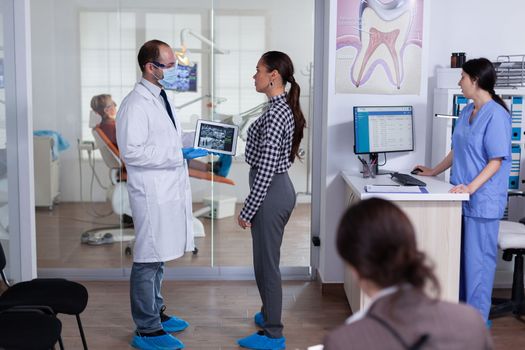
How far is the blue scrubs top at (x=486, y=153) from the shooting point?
3.54 meters

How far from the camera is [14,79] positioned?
164 inches

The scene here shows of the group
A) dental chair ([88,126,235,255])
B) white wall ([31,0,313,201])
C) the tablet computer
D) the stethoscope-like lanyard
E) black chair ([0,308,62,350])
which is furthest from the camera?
dental chair ([88,126,235,255])

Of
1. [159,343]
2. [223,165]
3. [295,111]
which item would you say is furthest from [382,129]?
[159,343]

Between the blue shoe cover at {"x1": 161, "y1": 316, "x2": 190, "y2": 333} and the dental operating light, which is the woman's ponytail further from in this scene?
the dental operating light

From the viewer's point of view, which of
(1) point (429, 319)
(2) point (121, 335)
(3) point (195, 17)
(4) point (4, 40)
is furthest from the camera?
(3) point (195, 17)

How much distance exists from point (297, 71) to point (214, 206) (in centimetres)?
101

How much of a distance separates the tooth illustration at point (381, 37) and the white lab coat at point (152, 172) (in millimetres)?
1291

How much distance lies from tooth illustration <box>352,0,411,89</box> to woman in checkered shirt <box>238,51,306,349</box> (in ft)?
3.12

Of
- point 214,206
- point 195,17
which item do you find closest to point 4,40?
point 195,17

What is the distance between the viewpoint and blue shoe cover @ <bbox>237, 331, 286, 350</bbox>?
140 inches

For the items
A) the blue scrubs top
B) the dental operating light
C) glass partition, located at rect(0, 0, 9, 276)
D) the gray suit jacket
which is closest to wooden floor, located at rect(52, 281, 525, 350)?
glass partition, located at rect(0, 0, 9, 276)

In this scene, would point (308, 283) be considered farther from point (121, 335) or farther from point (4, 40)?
point (4, 40)

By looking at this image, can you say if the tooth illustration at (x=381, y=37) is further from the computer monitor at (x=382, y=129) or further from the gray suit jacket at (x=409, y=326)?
the gray suit jacket at (x=409, y=326)

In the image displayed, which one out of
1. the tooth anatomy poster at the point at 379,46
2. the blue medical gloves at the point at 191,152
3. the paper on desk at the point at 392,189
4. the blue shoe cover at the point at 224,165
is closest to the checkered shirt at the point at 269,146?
the blue medical gloves at the point at 191,152
